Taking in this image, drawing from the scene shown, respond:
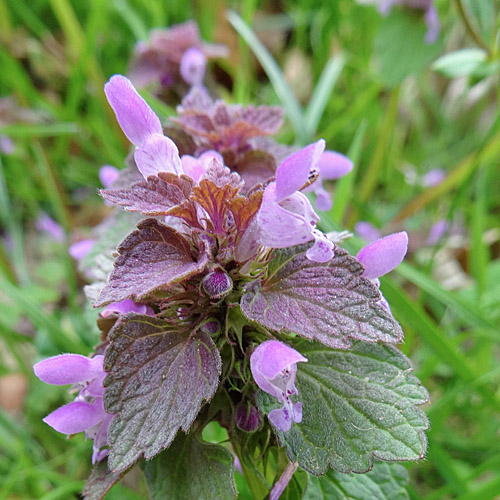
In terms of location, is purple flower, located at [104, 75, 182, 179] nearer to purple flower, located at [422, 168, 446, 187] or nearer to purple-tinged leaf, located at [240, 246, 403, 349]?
purple-tinged leaf, located at [240, 246, 403, 349]

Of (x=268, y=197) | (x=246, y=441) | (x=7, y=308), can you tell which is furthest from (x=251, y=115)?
(x=7, y=308)

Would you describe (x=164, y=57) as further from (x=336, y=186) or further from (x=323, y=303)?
(x=323, y=303)

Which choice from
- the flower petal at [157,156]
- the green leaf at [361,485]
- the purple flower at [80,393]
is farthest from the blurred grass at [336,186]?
the flower petal at [157,156]

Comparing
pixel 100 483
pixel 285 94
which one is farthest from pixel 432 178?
pixel 100 483

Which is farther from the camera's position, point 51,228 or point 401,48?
point 51,228

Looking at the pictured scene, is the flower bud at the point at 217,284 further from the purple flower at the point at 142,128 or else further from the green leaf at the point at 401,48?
the green leaf at the point at 401,48

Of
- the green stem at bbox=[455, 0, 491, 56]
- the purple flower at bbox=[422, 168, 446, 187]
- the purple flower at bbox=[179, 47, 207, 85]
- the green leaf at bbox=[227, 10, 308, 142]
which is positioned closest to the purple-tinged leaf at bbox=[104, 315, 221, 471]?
the green leaf at bbox=[227, 10, 308, 142]

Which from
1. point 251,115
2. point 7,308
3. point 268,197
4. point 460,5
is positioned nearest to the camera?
point 268,197

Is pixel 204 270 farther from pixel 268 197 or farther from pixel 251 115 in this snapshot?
pixel 251 115
